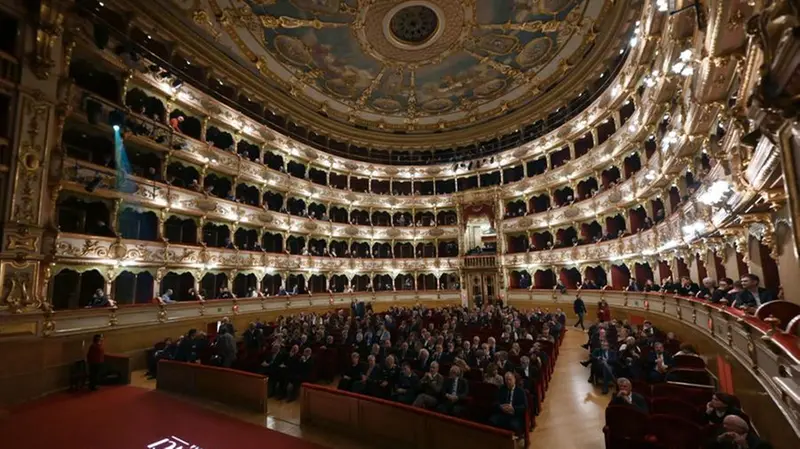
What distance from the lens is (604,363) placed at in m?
7.91

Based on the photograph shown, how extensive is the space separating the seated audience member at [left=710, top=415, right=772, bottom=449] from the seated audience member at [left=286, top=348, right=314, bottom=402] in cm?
707

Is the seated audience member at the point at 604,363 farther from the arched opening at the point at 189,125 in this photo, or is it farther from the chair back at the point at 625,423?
the arched opening at the point at 189,125

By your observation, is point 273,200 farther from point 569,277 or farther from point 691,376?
point 691,376

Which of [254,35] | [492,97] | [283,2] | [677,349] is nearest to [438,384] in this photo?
[677,349]

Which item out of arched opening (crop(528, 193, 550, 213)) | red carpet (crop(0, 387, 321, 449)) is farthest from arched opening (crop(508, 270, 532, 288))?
red carpet (crop(0, 387, 321, 449))

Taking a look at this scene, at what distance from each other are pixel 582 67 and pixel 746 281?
54.6 feet

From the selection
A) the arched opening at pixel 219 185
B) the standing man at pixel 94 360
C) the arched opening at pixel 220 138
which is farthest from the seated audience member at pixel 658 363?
the arched opening at pixel 220 138

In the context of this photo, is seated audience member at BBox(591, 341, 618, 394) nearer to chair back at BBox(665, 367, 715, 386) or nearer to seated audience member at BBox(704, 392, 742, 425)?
chair back at BBox(665, 367, 715, 386)

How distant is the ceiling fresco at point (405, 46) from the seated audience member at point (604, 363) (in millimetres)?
14853

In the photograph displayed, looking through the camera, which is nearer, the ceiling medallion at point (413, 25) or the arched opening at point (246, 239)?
the ceiling medallion at point (413, 25)

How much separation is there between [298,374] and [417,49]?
1746 centimetres

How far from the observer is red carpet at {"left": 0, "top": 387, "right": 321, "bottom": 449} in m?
5.62

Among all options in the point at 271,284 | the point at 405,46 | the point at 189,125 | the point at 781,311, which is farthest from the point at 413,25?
the point at 781,311

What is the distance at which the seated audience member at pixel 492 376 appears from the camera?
6.14 metres
